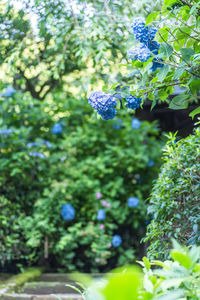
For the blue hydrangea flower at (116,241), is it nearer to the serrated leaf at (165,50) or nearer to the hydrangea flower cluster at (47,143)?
the hydrangea flower cluster at (47,143)

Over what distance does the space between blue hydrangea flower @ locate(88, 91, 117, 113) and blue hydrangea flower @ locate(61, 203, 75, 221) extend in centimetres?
237

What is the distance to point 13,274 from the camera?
3451mm

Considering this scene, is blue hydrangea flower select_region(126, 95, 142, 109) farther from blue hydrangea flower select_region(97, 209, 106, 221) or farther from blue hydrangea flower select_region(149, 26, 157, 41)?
blue hydrangea flower select_region(97, 209, 106, 221)

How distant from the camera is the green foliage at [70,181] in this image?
3.55 m

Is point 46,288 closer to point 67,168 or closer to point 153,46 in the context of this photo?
point 67,168

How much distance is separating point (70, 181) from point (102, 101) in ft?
8.08

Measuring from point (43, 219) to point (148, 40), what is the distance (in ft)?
8.75

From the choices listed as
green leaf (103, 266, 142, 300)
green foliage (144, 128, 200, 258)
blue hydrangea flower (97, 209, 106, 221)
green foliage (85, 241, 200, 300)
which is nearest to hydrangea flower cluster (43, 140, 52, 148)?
blue hydrangea flower (97, 209, 106, 221)

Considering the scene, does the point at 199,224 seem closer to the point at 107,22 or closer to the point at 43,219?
the point at 107,22

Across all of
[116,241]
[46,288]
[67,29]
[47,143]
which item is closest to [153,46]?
[67,29]

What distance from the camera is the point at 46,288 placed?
2.92 metres

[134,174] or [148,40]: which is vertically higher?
[148,40]

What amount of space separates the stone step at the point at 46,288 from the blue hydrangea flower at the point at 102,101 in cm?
194

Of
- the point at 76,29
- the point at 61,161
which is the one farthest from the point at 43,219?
the point at 76,29
